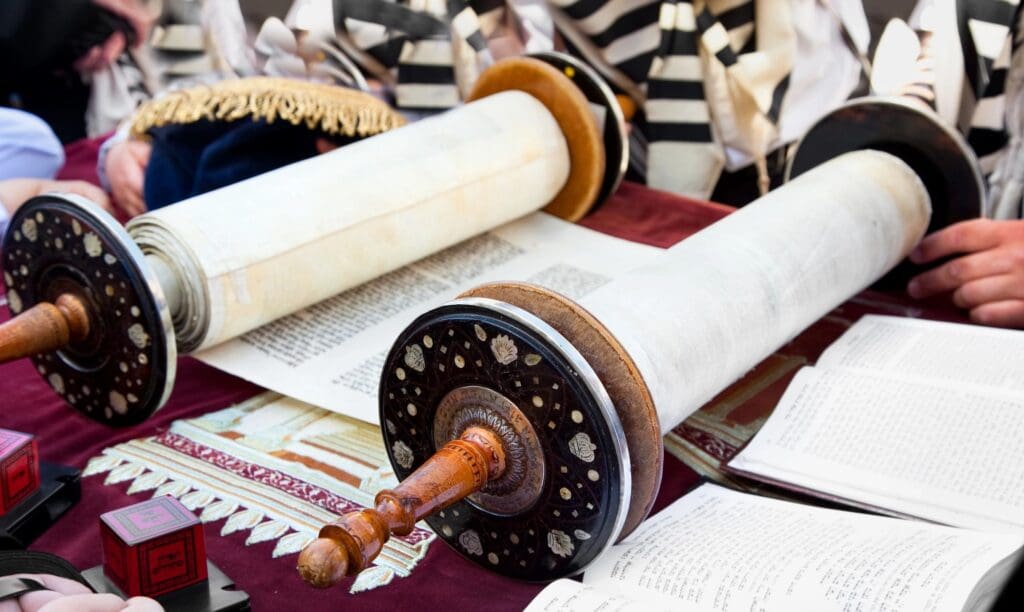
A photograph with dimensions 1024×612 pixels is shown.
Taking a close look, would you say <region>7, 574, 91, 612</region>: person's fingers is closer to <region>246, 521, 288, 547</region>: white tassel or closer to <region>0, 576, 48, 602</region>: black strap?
<region>0, 576, 48, 602</region>: black strap

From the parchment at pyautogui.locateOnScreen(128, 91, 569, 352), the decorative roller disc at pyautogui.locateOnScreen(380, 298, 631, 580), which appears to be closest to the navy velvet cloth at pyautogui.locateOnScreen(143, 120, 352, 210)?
the parchment at pyautogui.locateOnScreen(128, 91, 569, 352)

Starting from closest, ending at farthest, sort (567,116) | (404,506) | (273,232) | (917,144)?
(404,506)
(273,232)
(917,144)
(567,116)

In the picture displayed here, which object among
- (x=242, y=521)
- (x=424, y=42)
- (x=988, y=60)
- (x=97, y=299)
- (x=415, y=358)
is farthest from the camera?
(x=424, y=42)

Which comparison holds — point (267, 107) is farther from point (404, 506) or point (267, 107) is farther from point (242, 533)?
point (404, 506)

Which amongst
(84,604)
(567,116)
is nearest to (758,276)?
(567,116)

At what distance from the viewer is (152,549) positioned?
0.90 metres

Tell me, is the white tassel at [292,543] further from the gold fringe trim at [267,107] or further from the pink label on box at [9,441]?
the gold fringe trim at [267,107]

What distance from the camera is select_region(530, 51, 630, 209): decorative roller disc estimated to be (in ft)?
5.90

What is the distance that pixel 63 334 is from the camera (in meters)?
1.22

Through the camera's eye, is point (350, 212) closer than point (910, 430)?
No

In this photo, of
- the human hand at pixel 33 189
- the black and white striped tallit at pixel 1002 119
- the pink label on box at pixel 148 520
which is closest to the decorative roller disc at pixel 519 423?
the pink label on box at pixel 148 520

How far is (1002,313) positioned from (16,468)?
127cm

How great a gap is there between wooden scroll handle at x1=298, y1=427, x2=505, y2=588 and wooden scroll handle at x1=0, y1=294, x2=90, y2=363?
20.4 inches

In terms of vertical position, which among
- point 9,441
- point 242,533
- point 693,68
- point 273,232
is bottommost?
point 242,533
